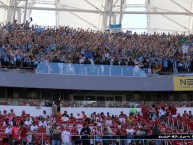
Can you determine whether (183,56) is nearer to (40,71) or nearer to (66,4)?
(40,71)

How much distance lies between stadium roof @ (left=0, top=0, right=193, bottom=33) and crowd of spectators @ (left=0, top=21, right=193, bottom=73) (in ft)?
28.2

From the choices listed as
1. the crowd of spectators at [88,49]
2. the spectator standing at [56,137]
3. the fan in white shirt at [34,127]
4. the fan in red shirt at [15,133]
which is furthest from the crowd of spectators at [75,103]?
the spectator standing at [56,137]

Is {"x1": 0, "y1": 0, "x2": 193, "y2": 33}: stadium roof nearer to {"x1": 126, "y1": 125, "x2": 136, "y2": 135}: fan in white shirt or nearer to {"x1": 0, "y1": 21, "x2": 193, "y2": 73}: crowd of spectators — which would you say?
{"x1": 0, "y1": 21, "x2": 193, "y2": 73}: crowd of spectators

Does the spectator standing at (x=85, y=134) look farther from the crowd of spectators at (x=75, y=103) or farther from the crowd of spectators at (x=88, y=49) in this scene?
Answer: the crowd of spectators at (x=88, y=49)

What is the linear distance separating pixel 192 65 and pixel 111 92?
21.2 ft

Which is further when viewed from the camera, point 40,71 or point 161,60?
point 161,60

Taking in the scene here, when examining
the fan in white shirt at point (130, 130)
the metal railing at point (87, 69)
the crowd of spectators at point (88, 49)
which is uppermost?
the crowd of spectators at point (88, 49)

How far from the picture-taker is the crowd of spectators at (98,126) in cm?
2480

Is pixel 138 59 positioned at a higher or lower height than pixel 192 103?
higher

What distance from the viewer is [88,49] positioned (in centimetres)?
3503

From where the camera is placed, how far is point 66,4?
4953 centimetres

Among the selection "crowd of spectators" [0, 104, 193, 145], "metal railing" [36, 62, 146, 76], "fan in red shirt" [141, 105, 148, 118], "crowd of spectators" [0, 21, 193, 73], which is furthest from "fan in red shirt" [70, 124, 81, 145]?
"crowd of spectators" [0, 21, 193, 73]

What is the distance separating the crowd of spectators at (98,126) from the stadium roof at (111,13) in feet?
49.9

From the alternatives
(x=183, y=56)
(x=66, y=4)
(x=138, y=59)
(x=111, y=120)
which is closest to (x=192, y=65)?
(x=183, y=56)
